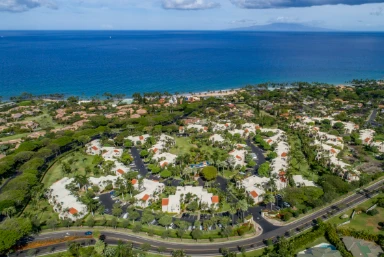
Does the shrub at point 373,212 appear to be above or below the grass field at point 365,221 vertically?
above

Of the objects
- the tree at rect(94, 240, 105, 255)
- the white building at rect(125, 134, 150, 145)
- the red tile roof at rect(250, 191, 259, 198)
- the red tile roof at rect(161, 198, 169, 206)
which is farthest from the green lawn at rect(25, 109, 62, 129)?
the red tile roof at rect(250, 191, 259, 198)

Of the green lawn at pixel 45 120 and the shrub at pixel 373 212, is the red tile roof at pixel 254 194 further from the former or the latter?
the green lawn at pixel 45 120

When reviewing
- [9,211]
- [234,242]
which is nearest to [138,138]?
[9,211]

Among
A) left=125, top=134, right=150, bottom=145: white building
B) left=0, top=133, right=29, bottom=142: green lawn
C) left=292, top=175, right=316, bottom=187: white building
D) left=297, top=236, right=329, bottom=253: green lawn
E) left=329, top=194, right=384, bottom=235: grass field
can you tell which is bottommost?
left=297, top=236, right=329, bottom=253: green lawn

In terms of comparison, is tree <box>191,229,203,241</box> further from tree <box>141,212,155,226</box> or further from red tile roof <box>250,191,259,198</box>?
red tile roof <box>250,191,259,198</box>

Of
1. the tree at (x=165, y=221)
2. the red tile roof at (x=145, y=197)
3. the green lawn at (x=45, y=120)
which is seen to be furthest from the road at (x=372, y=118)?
the green lawn at (x=45, y=120)

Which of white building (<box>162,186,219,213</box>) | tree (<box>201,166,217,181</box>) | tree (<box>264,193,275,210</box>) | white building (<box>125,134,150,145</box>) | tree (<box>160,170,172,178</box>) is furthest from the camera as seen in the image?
white building (<box>125,134,150,145</box>)
